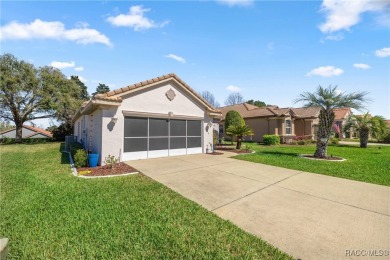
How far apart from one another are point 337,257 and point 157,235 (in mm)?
2991

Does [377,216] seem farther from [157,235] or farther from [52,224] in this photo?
[52,224]

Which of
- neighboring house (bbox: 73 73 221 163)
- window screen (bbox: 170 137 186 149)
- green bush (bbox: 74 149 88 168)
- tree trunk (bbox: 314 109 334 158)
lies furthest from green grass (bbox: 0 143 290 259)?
tree trunk (bbox: 314 109 334 158)

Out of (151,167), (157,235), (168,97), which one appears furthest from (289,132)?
(157,235)

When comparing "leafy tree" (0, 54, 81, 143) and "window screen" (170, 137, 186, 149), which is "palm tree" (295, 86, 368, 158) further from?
"leafy tree" (0, 54, 81, 143)

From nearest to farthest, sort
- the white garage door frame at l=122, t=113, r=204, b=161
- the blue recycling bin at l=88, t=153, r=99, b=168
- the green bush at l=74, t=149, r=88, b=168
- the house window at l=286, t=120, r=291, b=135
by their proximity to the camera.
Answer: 1. the green bush at l=74, t=149, r=88, b=168
2. the blue recycling bin at l=88, t=153, r=99, b=168
3. the white garage door frame at l=122, t=113, r=204, b=161
4. the house window at l=286, t=120, r=291, b=135

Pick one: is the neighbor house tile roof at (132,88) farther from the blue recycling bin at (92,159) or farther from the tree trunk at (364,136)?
the tree trunk at (364,136)

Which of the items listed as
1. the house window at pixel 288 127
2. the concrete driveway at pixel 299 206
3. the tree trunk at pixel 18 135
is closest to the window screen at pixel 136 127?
the concrete driveway at pixel 299 206

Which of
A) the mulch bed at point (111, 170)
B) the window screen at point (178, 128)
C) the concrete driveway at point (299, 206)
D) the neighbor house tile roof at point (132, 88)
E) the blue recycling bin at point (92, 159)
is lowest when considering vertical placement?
the concrete driveway at point (299, 206)

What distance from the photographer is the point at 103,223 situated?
13.0ft

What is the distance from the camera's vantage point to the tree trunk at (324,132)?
12875 millimetres

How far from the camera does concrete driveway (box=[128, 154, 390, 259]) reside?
3.41 m

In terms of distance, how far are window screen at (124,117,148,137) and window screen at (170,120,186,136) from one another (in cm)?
189

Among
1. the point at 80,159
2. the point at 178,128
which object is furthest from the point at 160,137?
the point at 80,159

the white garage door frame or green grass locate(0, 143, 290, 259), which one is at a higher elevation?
the white garage door frame
